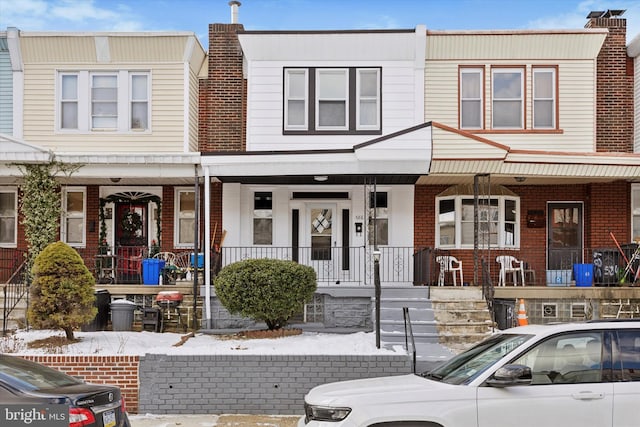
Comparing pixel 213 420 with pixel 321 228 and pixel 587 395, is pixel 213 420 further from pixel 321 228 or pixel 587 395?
pixel 321 228

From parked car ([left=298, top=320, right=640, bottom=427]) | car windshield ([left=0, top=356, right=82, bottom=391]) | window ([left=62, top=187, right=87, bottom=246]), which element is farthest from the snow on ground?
window ([left=62, top=187, right=87, bottom=246])

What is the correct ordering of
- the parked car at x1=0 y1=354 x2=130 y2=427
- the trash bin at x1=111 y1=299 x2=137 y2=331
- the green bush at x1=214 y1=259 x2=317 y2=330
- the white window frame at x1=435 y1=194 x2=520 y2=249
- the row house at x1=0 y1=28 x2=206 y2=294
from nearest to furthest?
the parked car at x1=0 y1=354 x2=130 y2=427, the green bush at x1=214 y1=259 x2=317 y2=330, the trash bin at x1=111 y1=299 x2=137 y2=331, the row house at x1=0 y1=28 x2=206 y2=294, the white window frame at x1=435 y1=194 x2=520 y2=249

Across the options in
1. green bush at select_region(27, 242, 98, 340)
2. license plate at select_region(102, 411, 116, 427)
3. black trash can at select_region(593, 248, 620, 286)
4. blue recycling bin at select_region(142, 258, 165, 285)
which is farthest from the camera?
black trash can at select_region(593, 248, 620, 286)

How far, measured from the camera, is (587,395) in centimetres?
611

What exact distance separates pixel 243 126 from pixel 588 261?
9.38m

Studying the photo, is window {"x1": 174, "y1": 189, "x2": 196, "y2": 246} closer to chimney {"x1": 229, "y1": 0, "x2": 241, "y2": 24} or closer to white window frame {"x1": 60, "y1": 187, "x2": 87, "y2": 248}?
white window frame {"x1": 60, "y1": 187, "x2": 87, "y2": 248}

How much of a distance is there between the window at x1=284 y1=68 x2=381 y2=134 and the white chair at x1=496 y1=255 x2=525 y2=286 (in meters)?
4.51

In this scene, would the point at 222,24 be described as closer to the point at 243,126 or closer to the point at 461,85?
the point at 243,126

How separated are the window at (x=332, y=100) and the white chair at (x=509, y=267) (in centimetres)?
451

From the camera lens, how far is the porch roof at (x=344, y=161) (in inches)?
573

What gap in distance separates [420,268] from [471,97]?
453cm

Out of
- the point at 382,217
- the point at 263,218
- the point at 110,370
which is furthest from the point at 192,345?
the point at 382,217

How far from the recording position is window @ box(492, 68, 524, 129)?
17.4 metres

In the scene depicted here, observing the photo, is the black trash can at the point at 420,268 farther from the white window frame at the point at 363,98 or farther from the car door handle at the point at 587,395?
the car door handle at the point at 587,395
